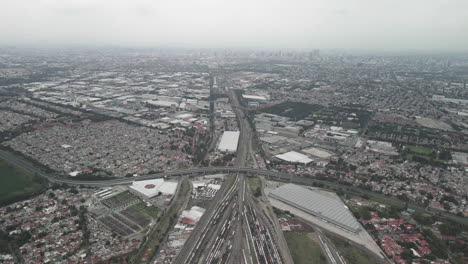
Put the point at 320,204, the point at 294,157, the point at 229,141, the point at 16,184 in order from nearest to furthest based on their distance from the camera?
the point at 320,204 < the point at 16,184 < the point at 294,157 < the point at 229,141

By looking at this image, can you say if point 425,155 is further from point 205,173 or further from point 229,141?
point 205,173

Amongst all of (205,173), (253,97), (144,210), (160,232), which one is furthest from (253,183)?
(253,97)

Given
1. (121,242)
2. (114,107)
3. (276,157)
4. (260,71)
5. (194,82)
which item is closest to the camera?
(121,242)

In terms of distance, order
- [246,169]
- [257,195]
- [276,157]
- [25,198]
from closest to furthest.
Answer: [25,198] → [257,195] → [246,169] → [276,157]

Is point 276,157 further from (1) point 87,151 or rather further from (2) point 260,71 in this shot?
(2) point 260,71

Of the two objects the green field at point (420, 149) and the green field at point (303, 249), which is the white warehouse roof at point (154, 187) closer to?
the green field at point (303, 249)

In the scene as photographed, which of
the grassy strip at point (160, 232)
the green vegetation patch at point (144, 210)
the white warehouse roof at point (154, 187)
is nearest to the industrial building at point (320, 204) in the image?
the grassy strip at point (160, 232)

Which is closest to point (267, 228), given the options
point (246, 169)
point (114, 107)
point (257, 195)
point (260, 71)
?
point (257, 195)
